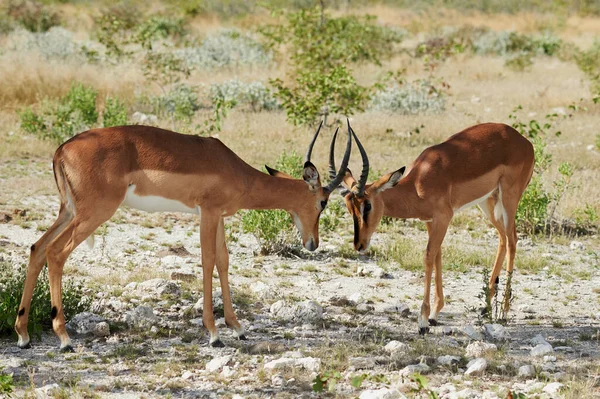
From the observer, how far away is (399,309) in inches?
311

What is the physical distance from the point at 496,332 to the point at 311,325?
1.50 metres

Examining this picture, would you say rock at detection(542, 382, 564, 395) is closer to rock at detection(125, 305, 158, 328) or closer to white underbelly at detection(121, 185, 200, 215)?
white underbelly at detection(121, 185, 200, 215)

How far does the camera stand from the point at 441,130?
16.5 m

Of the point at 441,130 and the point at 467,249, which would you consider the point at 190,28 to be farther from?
the point at 467,249

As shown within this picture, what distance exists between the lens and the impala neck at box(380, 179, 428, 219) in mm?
7500

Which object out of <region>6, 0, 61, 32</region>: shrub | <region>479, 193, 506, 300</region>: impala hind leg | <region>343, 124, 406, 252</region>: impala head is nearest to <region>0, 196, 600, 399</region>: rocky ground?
<region>479, 193, 506, 300</region>: impala hind leg

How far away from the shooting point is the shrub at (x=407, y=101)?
18266 mm

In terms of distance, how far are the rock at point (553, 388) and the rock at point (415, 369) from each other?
82 centimetres

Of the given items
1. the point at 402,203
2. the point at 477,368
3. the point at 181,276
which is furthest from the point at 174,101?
the point at 477,368

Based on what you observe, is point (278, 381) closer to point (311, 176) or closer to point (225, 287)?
point (225, 287)

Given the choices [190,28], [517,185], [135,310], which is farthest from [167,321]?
[190,28]

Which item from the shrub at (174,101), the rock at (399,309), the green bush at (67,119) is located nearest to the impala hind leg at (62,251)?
the rock at (399,309)

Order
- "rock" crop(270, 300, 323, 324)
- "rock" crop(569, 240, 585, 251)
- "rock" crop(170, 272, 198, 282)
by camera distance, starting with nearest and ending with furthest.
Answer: "rock" crop(270, 300, 323, 324) → "rock" crop(170, 272, 198, 282) → "rock" crop(569, 240, 585, 251)

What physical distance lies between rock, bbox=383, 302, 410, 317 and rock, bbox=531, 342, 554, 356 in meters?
1.41
